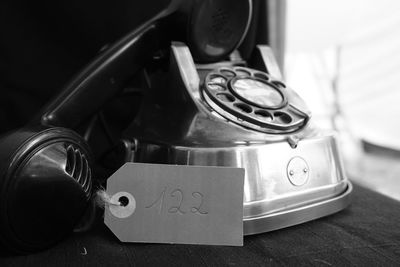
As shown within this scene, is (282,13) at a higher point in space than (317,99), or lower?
higher

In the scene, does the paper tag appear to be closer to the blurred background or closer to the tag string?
the tag string

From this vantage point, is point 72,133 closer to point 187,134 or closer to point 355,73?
point 187,134

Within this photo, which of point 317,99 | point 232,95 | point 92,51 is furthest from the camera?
point 317,99

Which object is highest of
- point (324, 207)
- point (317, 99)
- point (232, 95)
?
point (232, 95)

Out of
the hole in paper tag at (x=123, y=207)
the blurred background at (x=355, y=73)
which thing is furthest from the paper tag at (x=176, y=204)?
the blurred background at (x=355, y=73)

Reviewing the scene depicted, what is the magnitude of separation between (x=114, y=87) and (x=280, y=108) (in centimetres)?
23

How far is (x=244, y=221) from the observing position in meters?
0.51

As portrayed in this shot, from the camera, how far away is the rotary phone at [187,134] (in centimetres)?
46

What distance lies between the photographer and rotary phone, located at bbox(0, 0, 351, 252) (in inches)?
18.1

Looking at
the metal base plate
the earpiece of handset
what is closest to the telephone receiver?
the earpiece of handset

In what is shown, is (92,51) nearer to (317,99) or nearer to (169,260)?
(169,260)

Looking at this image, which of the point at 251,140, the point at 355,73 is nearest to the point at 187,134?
the point at 251,140

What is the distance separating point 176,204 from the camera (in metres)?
0.49

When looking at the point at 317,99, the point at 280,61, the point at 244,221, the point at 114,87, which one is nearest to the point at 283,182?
the point at 244,221
